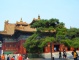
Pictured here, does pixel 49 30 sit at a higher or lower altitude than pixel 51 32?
higher

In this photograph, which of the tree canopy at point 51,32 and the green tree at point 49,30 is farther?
the green tree at point 49,30

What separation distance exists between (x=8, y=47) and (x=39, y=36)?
1879cm

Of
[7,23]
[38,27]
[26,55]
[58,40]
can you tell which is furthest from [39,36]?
[7,23]

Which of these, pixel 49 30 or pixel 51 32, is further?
pixel 51 32

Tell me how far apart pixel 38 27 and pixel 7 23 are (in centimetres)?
2563

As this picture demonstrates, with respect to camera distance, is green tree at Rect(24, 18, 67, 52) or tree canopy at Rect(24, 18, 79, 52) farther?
green tree at Rect(24, 18, 67, 52)

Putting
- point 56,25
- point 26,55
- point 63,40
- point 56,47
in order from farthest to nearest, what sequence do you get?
point 56,47
point 26,55
point 56,25
point 63,40

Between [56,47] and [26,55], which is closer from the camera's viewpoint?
[26,55]

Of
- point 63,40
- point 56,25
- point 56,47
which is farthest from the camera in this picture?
point 56,47

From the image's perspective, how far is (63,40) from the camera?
26203 mm

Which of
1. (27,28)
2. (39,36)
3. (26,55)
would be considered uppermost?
(27,28)

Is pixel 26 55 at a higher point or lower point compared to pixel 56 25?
lower

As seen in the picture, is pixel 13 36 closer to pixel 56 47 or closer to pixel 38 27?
pixel 56 47

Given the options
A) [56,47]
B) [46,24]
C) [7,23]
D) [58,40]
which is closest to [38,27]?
[46,24]
